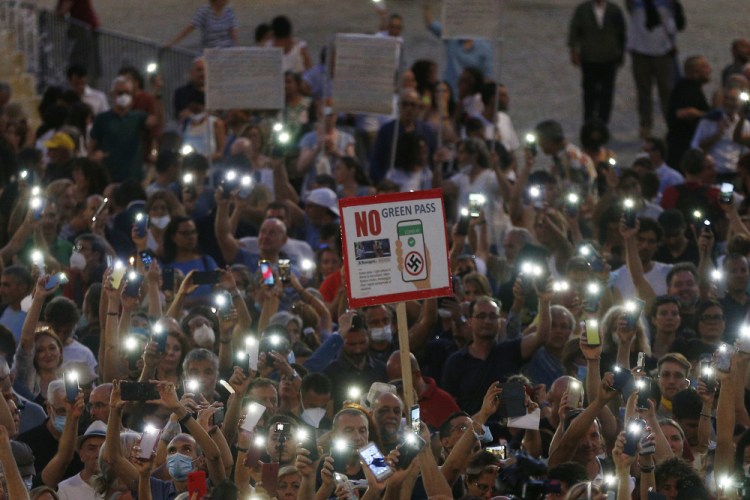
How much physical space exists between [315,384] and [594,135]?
7213mm

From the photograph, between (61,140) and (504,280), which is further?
(61,140)

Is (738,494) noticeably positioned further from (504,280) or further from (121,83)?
(121,83)

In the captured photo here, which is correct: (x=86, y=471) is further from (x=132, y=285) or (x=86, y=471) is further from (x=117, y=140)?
(x=117, y=140)

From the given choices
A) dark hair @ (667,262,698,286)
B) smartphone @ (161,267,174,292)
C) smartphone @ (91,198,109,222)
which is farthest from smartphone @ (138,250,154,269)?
dark hair @ (667,262,698,286)

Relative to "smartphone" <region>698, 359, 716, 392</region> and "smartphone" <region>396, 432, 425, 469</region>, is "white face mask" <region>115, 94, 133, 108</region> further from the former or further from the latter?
"smartphone" <region>396, 432, 425, 469</region>

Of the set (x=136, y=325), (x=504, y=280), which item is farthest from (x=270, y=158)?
(x=136, y=325)

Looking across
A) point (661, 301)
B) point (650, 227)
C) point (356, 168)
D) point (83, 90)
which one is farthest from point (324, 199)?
point (83, 90)

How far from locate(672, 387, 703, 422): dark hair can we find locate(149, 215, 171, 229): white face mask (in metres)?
5.22

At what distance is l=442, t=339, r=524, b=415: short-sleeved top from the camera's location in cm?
1220

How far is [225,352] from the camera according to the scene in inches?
481

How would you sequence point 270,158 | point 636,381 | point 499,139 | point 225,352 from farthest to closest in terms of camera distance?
1. point 499,139
2. point 270,158
3. point 225,352
4. point 636,381

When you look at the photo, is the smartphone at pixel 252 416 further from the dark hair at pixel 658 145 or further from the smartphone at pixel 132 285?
the dark hair at pixel 658 145

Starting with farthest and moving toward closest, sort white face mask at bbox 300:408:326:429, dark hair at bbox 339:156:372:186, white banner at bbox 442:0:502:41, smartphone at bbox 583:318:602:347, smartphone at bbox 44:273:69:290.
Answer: white banner at bbox 442:0:502:41 < dark hair at bbox 339:156:372:186 < smartphone at bbox 44:273:69:290 < white face mask at bbox 300:408:326:429 < smartphone at bbox 583:318:602:347

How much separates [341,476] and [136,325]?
3343mm
